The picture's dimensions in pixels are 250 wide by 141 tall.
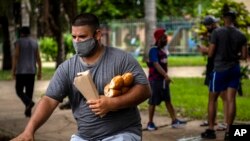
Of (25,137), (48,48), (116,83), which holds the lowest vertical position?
(48,48)

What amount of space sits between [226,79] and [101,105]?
13.4 feet

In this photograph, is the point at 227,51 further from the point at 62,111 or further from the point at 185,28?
the point at 185,28

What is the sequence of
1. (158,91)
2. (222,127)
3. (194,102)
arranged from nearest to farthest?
(222,127) < (158,91) < (194,102)

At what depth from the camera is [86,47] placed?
3828mm

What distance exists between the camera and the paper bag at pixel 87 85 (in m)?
3.68

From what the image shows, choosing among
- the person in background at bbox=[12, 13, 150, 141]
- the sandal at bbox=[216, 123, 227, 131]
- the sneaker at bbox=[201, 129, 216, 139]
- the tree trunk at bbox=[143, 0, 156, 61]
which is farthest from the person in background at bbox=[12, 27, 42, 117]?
the tree trunk at bbox=[143, 0, 156, 61]

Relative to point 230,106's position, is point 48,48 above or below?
below

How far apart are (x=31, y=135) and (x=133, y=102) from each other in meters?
0.70

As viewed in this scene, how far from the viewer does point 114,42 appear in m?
35.8

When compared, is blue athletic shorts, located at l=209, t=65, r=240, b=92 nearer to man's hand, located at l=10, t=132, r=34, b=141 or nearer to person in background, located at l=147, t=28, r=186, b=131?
person in background, located at l=147, t=28, r=186, b=131

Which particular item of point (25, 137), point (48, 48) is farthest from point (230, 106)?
point (48, 48)

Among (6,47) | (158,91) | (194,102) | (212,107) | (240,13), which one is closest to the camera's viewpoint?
(212,107)

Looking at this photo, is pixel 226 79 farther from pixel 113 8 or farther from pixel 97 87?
pixel 113 8

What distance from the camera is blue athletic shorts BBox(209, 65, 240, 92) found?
7402 mm
